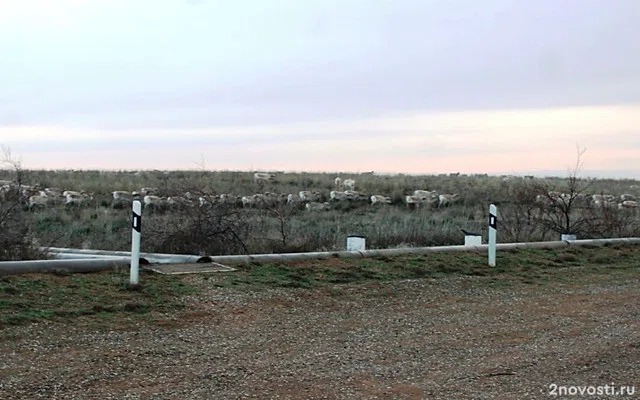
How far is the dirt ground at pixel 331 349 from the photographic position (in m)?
5.53

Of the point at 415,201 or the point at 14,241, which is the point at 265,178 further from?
the point at 14,241

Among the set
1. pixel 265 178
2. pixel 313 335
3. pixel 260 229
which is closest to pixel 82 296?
pixel 313 335

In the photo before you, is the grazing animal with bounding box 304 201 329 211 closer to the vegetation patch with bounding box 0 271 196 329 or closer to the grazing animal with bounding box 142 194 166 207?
the grazing animal with bounding box 142 194 166 207

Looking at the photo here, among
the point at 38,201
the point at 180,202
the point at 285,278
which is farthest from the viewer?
the point at 38,201

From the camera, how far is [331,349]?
269 inches

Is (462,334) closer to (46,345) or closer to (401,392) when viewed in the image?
(401,392)

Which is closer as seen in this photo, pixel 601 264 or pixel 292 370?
pixel 292 370

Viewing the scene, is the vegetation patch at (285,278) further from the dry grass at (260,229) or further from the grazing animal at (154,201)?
the grazing animal at (154,201)

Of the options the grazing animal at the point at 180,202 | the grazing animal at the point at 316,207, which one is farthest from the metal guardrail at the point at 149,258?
the grazing animal at the point at 316,207

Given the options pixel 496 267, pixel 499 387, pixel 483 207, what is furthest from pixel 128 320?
pixel 483 207

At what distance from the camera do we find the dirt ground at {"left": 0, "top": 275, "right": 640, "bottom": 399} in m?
5.53

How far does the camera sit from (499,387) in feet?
18.6

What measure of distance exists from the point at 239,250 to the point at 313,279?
3450mm

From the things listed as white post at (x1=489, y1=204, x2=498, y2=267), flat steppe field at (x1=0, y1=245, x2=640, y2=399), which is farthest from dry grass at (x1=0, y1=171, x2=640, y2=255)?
white post at (x1=489, y1=204, x2=498, y2=267)
